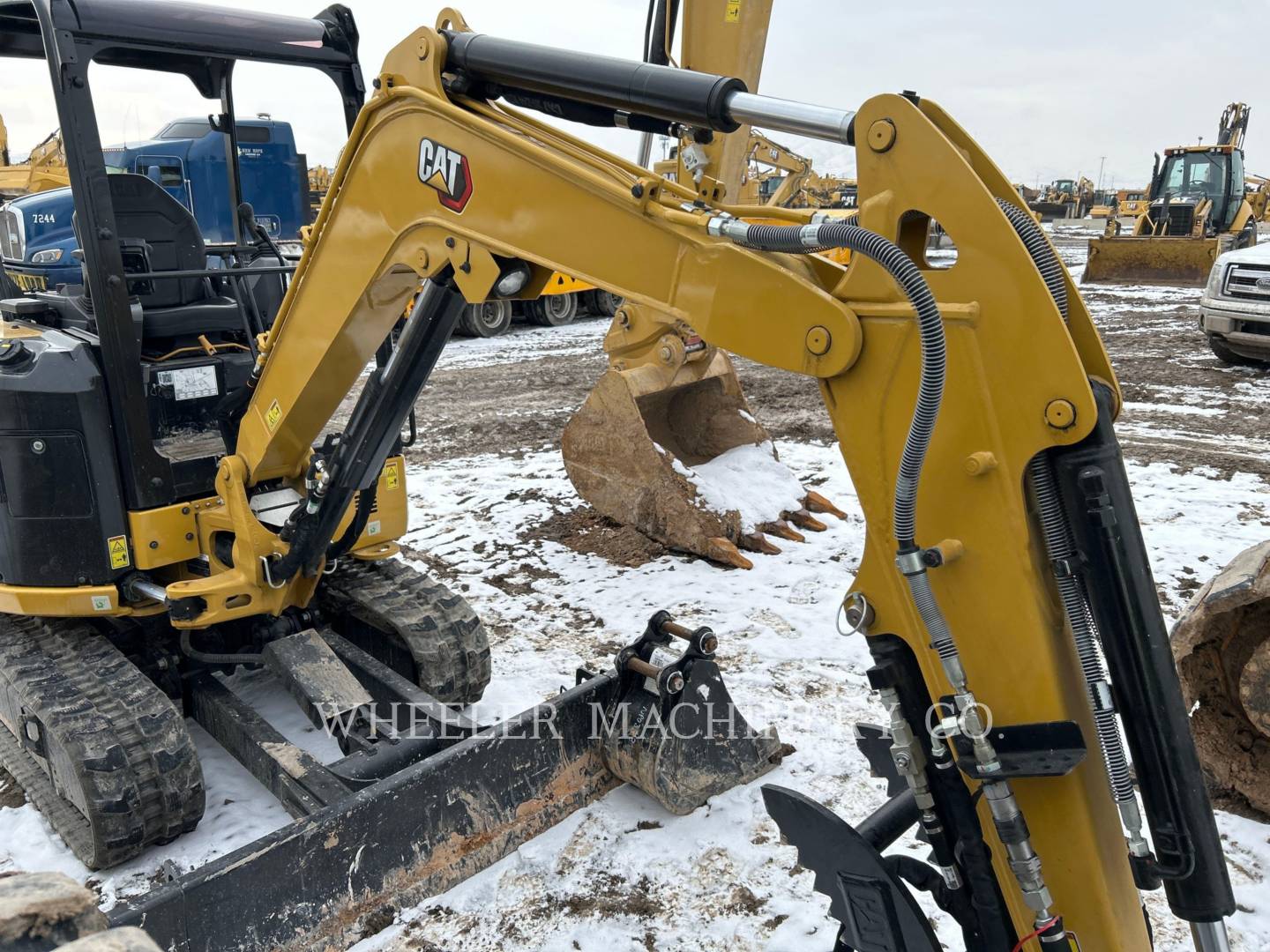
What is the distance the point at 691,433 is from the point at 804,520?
3.14 feet

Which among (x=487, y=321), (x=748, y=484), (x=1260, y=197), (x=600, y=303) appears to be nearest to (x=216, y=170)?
(x=487, y=321)

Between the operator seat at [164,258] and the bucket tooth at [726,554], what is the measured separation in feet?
9.61

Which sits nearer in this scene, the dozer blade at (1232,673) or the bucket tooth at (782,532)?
the dozer blade at (1232,673)

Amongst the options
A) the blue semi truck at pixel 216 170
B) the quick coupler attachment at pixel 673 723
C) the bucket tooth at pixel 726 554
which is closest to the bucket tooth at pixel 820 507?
the bucket tooth at pixel 726 554

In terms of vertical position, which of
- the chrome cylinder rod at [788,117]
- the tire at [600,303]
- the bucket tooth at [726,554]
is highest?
the chrome cylinder rod at [788,117]

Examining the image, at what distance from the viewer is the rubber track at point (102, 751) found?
3156 millimetres

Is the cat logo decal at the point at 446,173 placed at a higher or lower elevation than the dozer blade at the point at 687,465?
higher

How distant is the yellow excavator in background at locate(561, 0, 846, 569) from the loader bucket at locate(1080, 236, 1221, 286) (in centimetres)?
1537

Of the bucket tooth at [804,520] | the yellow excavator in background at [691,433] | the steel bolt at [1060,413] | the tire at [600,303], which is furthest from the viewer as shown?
the tire at [600,303]

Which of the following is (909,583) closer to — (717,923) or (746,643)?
(717,923)

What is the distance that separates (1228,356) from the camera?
35.7ft

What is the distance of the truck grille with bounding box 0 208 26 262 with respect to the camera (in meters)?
4.21

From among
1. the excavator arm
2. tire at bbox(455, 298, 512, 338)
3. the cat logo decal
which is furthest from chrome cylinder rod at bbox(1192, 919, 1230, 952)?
tire at bbox(455, 298, 512, 338)

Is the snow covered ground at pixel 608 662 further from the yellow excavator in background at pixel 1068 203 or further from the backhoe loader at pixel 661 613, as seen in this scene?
the yellow excavator in background at pixel 1068 203
